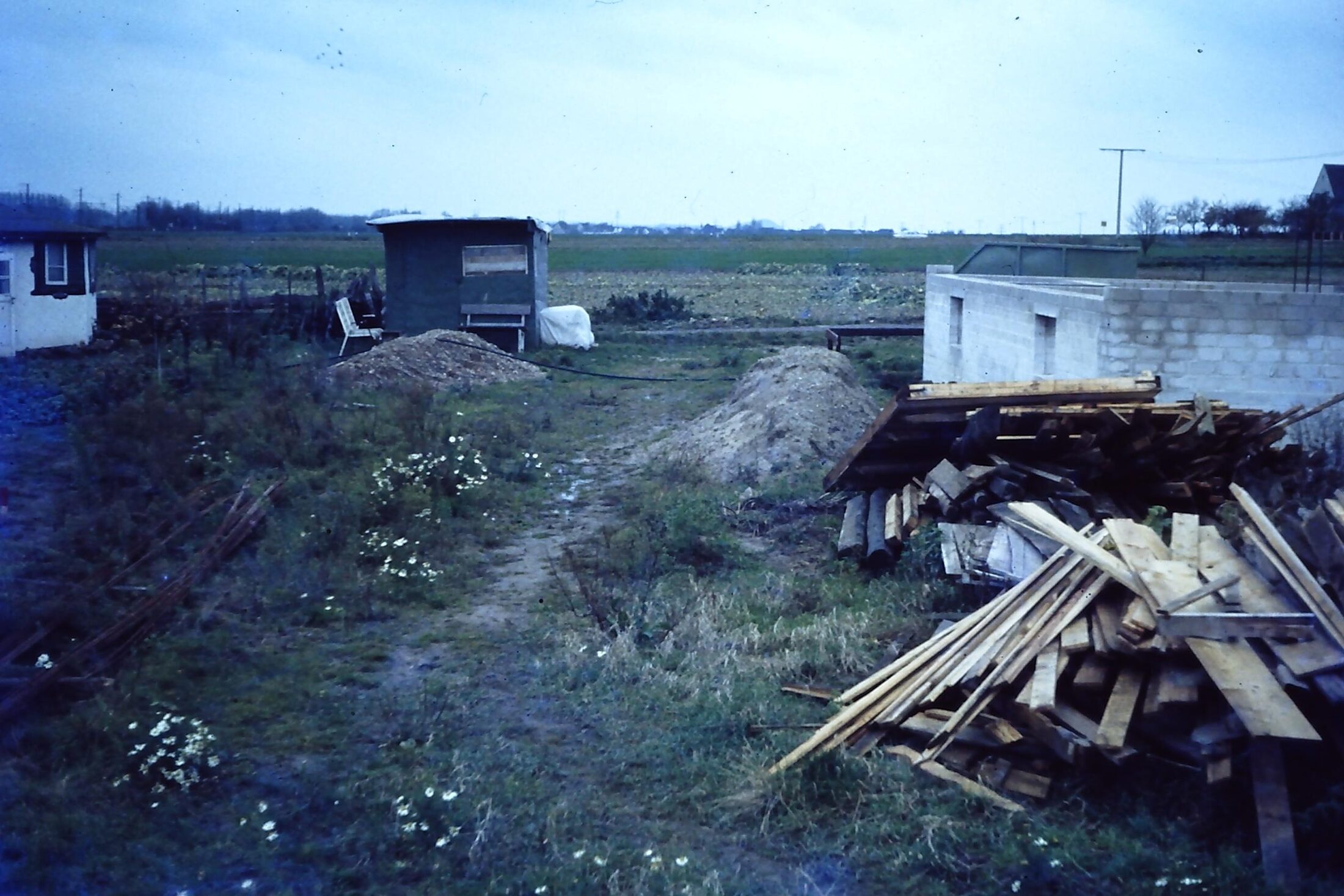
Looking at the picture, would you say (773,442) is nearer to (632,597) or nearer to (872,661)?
(632,597)

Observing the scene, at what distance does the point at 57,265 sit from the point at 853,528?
62.8 feet

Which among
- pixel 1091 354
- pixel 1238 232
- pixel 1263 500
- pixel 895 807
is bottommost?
pixel 895 807

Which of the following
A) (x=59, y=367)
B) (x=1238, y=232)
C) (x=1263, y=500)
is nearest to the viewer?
(x=1263, y=500)

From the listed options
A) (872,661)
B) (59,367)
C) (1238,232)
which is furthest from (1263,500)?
(1238,232)

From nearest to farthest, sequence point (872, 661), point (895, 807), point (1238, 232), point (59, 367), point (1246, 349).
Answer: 1. point (895, 807)
2. point (872, 661)
3. point (1246, 349)
4. point (59, 367)
5. point (1238, 232)

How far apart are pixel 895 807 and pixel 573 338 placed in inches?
863

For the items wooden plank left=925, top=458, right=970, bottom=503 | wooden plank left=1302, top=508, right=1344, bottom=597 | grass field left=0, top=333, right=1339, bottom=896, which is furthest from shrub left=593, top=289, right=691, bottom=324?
wooden plank left=1302, top=508, right=1344, bottom=597

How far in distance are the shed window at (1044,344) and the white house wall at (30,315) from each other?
17.7m

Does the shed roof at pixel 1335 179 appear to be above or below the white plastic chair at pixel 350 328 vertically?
above

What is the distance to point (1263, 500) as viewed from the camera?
29.4 feet

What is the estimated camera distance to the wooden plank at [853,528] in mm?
9078

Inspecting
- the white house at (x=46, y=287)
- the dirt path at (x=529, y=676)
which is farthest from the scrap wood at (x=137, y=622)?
the white house at (x=46, y=287)

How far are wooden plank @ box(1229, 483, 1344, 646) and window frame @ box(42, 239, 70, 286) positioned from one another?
72.3 ft

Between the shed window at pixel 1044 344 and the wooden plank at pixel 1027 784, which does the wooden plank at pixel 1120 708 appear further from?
the shed window at pixel 1044 344
